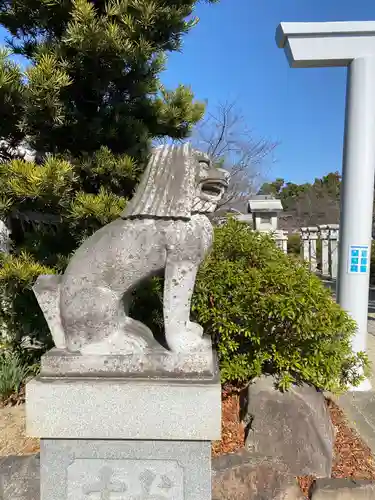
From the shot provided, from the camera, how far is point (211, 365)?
1.85 metres

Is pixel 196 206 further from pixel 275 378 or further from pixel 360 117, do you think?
pixel 360 117

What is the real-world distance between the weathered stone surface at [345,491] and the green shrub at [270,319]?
77 cm

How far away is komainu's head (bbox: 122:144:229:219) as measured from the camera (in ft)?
6.11

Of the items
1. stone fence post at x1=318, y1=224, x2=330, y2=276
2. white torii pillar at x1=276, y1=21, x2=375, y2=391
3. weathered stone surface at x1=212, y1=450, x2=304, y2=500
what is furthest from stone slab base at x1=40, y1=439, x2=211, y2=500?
stone fence post at x1=318, y1=224, x2=330, y2=276

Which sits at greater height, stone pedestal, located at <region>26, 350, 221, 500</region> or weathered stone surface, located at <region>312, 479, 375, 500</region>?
stone pedestal, located at <region>26, 350, 221, 500</region>

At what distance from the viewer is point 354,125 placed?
4.32m

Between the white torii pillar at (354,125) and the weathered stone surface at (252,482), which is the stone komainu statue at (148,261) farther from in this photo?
the white torii pillar at (354,125)

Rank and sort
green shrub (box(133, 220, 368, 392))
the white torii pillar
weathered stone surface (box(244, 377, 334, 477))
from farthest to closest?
1. the white torii pillar
2. green shrub (box(133, 220, 368, 392))
3. weathered stone surface (box(244, 377, 334, 477))

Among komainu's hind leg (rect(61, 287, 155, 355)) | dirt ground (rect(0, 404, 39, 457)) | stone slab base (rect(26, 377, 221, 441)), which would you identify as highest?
komainu's hind leg (rect(61, 287, 155, 355))

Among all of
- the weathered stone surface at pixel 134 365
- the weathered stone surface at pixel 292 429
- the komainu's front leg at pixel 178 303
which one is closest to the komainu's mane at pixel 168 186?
the komainu's front leg at pixel 178 303

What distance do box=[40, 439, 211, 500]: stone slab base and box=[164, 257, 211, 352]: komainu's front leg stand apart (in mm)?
484

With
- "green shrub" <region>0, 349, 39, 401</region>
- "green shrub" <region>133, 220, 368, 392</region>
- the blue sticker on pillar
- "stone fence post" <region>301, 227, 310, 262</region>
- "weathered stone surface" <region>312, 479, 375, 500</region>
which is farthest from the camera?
"stone fence post" <region>301, 227, 310, 262</region>

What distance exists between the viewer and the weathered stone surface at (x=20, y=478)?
8.71ft

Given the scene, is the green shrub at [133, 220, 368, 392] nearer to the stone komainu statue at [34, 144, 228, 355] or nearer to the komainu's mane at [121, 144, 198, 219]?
the stone komainu statue at [34, 144, 228, 355]
